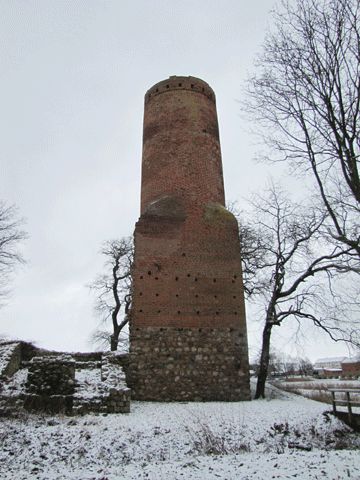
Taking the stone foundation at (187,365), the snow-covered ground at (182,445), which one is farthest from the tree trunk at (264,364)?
the snow-covered ground at (182,445)

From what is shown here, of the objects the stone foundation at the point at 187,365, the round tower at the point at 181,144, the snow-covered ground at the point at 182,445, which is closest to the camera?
the snow-covered ground at the point at 182,445

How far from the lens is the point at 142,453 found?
22.3 ft

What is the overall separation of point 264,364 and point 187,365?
4.14m

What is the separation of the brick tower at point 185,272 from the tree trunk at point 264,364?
222 centimetres

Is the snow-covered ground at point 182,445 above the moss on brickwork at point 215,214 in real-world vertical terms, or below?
below

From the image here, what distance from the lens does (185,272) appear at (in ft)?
46.0

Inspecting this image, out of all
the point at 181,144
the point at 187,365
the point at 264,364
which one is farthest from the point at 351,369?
the point at 181,144

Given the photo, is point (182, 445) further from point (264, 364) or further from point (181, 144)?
point (181, 144)

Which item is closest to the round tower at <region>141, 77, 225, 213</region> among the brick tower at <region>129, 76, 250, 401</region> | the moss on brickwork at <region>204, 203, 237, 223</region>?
the brick tower at <region>129, 76, 250, 401</region>

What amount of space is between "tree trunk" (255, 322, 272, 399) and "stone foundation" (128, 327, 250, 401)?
2.13 meters

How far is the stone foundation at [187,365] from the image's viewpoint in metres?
12.6

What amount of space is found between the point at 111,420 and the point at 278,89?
8.26 meters

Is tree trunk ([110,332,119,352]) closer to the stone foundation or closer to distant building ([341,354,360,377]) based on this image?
the stone foundation

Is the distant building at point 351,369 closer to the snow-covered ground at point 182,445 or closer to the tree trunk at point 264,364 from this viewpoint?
the tree trunk at point 264,364
